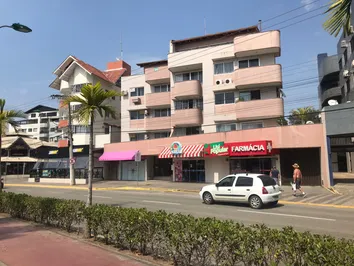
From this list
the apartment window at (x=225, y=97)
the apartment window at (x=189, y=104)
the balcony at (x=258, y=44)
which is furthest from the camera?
the apartment window at (x=189, y=104)

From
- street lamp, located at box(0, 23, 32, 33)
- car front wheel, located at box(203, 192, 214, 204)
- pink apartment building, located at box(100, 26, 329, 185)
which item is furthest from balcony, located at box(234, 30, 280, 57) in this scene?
street lamp, located at box(0, 23, 32, 33)

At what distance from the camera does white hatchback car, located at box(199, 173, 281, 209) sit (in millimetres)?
14359

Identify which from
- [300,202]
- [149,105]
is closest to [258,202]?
[300,202]

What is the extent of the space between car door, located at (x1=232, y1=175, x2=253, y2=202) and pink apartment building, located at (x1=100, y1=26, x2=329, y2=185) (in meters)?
9.73

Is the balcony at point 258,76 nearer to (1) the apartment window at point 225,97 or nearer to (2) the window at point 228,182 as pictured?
(1) the apartment window at point 225,97

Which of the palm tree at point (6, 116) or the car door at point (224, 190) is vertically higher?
the palm tree at point (6, 116)

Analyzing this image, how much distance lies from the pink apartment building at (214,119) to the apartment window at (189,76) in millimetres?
117

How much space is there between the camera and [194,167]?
100 ft

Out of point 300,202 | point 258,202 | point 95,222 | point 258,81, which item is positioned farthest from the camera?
point 258,81

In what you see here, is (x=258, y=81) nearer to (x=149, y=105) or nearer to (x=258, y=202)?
(x=149, y=105)

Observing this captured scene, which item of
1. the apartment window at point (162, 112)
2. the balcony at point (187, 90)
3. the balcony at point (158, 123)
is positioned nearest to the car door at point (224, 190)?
the balcony at point (187, 90)

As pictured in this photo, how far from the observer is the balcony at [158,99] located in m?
35.8

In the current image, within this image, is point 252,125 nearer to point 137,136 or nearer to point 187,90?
point 187,90

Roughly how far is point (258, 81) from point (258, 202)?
687 inches
